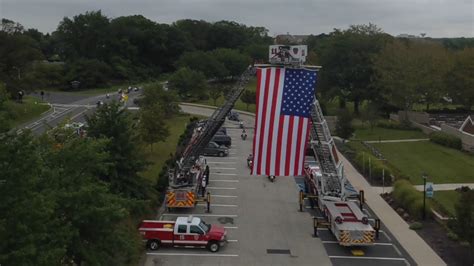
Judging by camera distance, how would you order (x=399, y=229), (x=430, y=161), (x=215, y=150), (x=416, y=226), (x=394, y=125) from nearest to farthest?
(x=416, y=226) < (x=399, y=229) < (x=430, y=161) < (x=215, y=150) < (x=394, y=125)

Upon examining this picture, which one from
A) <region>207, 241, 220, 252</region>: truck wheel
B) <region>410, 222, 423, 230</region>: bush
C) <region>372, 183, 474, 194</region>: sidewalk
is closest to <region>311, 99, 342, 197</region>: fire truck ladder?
<region>410, 222, 423, 230</region>: bush

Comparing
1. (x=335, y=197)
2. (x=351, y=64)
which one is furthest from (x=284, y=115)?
(x=351, y=64)

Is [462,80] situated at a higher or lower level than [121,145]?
higher

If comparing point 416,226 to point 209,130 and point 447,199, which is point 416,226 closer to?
point 447,199

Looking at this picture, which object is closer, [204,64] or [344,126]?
[344,126]

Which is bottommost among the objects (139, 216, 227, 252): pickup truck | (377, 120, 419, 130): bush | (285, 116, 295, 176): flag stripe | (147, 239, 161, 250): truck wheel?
(147, 239, 161, 250): truck wheel

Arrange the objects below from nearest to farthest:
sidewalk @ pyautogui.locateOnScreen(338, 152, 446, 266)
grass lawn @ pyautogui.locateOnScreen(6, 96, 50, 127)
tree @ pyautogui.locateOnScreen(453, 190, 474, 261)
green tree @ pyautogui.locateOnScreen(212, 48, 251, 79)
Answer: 1. tree @ pyautogui.locateOnScreen(453, 190, 474, 261)
2. sidewalk @ pyautogui.locateOnScreen(338, 152, 446, 266)
3. grass lawn @ pyautogui.locateOnScreen(6, 96, 50, 127)
4. green tree @ pyautogui.locateOnScreen(212, 48, 251, 79)

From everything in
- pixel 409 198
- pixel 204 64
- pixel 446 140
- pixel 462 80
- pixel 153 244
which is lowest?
pixel 153 244

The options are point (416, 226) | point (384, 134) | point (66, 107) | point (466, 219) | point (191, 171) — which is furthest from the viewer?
point (66, 107)

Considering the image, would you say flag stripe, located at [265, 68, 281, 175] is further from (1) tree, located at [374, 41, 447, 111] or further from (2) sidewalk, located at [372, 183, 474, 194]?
(1) tree, located at [374, 41, 447, 111]
